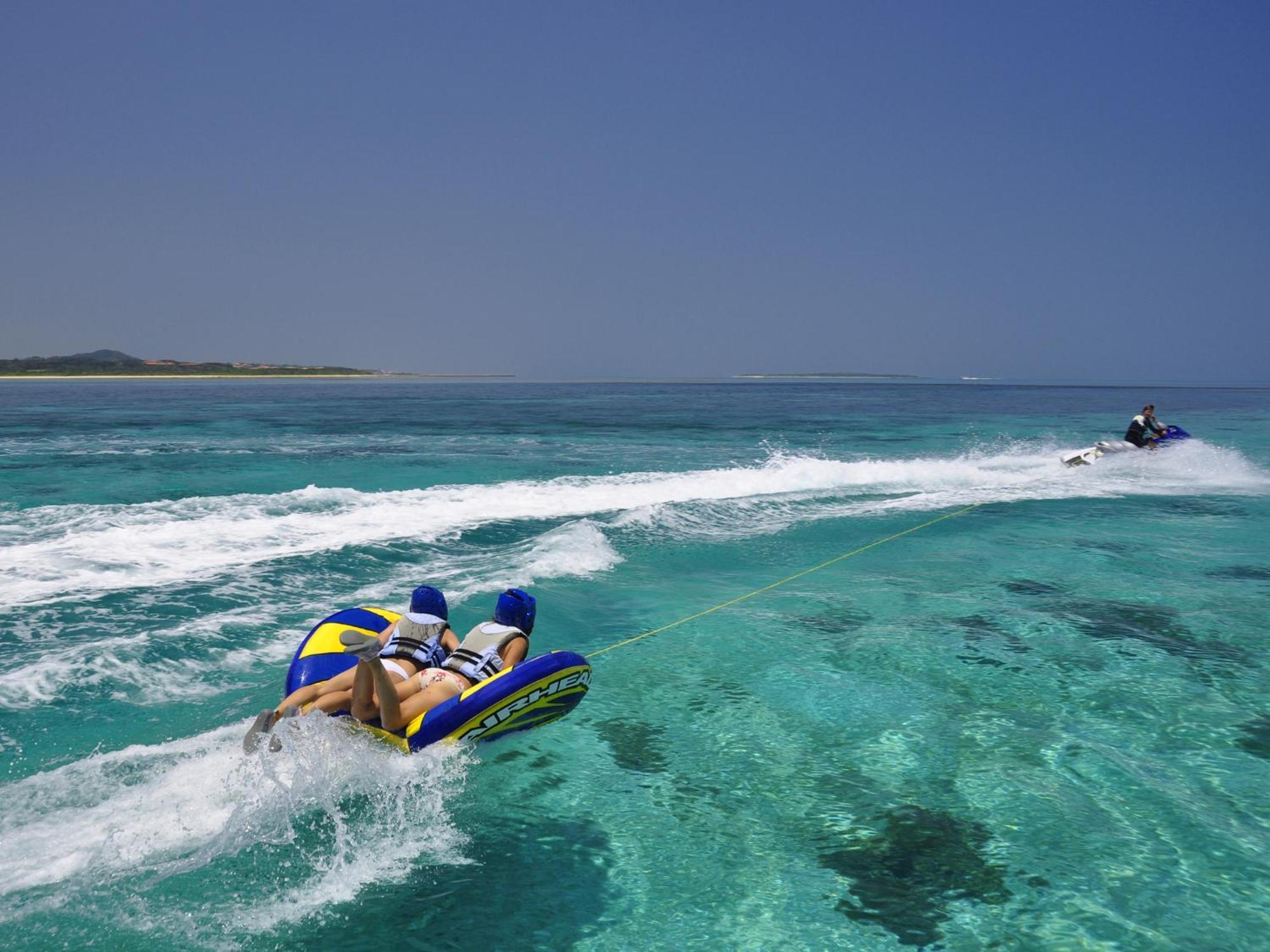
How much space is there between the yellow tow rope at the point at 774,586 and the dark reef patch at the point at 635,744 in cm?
188

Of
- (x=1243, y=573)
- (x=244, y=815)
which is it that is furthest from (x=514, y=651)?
(x=1243, y=573)

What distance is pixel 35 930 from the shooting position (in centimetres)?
450

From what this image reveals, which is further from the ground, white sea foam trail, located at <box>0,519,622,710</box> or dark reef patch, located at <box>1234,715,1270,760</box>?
white sea foam trail, located at <box>0,519,622,710</box>

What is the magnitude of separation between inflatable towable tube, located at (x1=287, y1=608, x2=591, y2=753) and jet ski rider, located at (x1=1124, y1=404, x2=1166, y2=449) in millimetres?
24531

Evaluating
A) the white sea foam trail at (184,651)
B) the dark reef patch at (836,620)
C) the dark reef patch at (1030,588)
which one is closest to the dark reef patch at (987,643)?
the dark reef patch at (836,620)

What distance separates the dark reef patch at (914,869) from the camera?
4.92m

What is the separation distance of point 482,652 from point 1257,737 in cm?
653

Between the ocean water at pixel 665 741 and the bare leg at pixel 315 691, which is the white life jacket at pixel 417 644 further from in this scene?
the ocean water at pixel 665 741

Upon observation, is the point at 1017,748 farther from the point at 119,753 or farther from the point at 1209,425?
the point at 1209,425

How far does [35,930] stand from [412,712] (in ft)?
7.53

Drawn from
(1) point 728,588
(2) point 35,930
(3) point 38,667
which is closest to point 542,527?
(1) point 728,588

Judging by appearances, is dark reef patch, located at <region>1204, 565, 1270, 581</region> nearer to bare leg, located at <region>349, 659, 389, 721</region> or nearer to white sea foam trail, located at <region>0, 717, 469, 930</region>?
white sea foam trail, located at <region>0, 717, 469, 930</region>

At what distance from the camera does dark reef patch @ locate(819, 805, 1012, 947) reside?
4.92 m

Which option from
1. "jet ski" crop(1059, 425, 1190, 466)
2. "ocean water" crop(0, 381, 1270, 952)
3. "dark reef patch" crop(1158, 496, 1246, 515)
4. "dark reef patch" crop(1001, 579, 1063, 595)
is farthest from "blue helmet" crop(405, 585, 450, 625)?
"jet ski" crop(1059, 425, 1190, 466)
